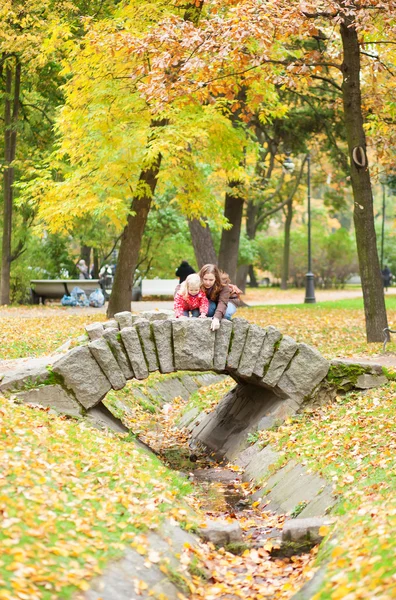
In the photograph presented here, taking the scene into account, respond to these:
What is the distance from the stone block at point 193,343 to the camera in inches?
508

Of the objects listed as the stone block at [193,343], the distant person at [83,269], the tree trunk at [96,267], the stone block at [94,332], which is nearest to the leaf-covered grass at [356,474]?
the stone block at [193,343]

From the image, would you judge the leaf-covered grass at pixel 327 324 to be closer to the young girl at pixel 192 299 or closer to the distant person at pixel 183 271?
the distant person at pixel 183 271

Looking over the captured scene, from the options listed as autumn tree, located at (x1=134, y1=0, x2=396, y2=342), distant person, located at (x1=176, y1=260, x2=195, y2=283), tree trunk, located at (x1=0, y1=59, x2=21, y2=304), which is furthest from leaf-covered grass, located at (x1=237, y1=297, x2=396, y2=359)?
tree trunk, located at (x1=0, y1=59, x2=21, y2=304)

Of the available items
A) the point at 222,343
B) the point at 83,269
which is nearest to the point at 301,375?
the point at 222,343

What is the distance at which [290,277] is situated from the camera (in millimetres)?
56062

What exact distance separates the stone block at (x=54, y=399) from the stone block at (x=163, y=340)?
48.6 inches

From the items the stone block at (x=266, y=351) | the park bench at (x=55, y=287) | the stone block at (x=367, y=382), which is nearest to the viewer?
the stone block at (x=266, y=351)

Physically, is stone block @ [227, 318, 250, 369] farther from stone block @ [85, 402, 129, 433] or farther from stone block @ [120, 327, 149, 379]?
stone block @ [85, 402, 129, 433]

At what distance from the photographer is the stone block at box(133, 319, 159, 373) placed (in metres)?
12.8

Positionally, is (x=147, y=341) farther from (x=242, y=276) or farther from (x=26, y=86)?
(x=242, y=276)

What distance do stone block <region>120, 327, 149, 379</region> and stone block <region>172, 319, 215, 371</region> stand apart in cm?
47

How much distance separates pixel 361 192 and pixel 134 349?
6.63 meters

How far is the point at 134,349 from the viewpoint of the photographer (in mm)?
12742

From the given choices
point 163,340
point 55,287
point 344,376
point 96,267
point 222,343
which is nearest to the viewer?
point 163,340
